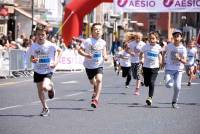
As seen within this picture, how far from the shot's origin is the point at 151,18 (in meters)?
129

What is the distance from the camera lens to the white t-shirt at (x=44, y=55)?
41.5 ft

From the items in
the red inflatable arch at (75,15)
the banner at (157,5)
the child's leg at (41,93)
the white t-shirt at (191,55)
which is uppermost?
the banner at (157,5)

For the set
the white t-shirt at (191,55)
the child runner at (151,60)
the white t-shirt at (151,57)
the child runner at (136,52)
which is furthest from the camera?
the white t-shirt at (191,55)

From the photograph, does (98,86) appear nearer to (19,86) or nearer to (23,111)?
(23,111)

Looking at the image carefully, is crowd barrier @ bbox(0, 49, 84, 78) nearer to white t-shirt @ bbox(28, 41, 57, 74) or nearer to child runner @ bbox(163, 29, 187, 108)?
child runner @ bbox(163, 29, 187, 108)

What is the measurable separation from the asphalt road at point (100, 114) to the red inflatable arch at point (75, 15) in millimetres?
1587

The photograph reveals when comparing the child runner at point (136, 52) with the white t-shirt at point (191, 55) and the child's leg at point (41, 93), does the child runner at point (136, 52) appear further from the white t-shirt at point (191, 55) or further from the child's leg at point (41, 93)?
the child's leg at point (41, 93)

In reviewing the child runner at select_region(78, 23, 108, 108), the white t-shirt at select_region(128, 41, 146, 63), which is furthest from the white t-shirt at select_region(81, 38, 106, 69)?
the white t-shirt at select_region(128, 41, 146, 63)

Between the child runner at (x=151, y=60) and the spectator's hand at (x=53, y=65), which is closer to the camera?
the spectator's hand at (x=53, y=65)

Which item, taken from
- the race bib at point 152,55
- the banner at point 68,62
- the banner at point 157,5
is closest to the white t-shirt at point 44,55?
the race bib at point 152,55

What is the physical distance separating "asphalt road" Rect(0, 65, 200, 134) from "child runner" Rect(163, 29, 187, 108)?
0.46 m

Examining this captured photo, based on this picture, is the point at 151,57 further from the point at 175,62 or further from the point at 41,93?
the point at 41,93

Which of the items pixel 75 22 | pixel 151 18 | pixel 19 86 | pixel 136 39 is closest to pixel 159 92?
pixel 136 39

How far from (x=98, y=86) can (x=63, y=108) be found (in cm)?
83
